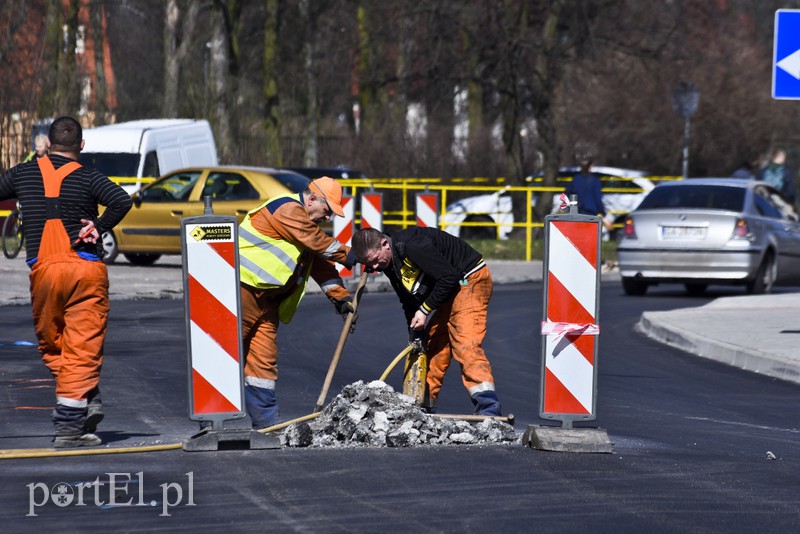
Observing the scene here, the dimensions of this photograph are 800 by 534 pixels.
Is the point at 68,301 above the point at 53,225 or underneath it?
underneath

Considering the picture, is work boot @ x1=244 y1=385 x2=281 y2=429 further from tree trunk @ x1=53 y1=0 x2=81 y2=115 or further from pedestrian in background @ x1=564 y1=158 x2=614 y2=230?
tree trunk @ x1=53 y1=0 x2=81 y2=115

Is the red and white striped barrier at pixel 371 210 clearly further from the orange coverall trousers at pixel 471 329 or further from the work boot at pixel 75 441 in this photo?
the work boot at pixel 75 441

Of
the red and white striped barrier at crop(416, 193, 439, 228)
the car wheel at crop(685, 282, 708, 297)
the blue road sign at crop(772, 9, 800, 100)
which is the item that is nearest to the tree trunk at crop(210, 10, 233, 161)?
the red and white striped barrier at crop(416, 193, 439, 228)

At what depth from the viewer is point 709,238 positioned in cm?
1933

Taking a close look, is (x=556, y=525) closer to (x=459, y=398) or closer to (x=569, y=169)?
(x=459, y=398)

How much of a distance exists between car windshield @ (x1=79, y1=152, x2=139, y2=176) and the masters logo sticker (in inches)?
764

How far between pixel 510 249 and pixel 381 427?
20.5 m

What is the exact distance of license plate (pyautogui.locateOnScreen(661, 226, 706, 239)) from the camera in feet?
63.5

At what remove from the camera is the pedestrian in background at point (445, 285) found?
878 cm

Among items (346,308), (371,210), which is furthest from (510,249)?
(346,308)

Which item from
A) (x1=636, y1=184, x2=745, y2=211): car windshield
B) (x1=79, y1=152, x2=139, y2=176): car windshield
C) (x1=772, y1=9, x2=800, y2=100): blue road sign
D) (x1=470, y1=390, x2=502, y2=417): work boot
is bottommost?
(x1=470, y1=390, x2=502, y2=417): work boot

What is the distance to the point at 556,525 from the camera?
6.42 metres

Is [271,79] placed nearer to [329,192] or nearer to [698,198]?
[698,198]

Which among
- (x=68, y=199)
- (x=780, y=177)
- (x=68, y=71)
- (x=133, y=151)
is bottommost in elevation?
(x=68, y=199)
